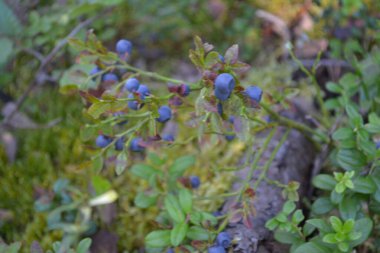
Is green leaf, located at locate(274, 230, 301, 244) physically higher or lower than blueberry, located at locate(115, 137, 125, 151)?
lower

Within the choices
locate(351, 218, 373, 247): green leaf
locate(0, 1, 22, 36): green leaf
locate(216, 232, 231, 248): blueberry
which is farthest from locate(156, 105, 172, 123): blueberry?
locate(0, 1, 22, 36): green leaf

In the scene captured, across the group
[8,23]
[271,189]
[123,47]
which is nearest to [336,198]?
[271,189]

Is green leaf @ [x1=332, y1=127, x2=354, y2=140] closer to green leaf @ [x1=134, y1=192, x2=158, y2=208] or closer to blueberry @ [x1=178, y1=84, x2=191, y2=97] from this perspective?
blueberry @ [x1=178, y1=84, x2=191, y2=97]

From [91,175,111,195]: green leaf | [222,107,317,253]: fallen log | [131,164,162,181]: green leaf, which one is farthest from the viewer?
[91,175,111,195]: green leaf

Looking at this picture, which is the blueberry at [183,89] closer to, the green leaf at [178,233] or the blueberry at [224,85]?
the blueberry at [224,85]

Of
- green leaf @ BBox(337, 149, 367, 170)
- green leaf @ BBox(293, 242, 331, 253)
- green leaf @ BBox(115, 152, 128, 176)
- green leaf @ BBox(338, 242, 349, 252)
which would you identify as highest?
green leaf @ BBox(115, 152, 128, 176)

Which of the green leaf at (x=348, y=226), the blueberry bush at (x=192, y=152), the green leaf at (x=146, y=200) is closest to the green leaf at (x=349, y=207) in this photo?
the blueberry bush at (x=192, y=152)

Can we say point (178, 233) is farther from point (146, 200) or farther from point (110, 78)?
point (110, 78)
